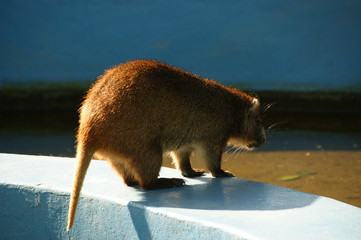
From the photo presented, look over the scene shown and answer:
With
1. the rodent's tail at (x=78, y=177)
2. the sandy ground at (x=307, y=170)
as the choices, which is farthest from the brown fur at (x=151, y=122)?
the sandy ground at (x=307, y=170)

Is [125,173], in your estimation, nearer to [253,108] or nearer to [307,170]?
[253,108]

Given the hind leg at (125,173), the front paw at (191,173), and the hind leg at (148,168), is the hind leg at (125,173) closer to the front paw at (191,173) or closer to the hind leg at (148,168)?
the hind leg at (148,168)

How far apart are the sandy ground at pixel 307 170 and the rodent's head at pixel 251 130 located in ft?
3.36

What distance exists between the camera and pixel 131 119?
291cm

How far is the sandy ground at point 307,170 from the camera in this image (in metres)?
4.75

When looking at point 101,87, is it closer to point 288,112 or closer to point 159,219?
point 159,219

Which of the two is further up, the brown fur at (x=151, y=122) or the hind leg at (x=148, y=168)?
the brown fur at (x=151, y=122)

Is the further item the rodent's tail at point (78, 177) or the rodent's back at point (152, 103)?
the rodent's back at point (152, 103)

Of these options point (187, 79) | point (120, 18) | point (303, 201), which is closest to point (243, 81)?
point (120, 18)

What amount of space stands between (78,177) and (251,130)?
1.31m

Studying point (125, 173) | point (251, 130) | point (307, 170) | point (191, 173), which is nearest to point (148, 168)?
point (125, 173)

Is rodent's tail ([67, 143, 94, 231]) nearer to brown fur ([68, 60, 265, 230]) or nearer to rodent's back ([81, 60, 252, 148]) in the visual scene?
brown fur ([68, 60, 265, 230])

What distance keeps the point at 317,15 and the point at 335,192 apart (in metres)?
3.94

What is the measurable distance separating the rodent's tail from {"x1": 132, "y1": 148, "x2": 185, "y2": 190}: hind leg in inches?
10.4
